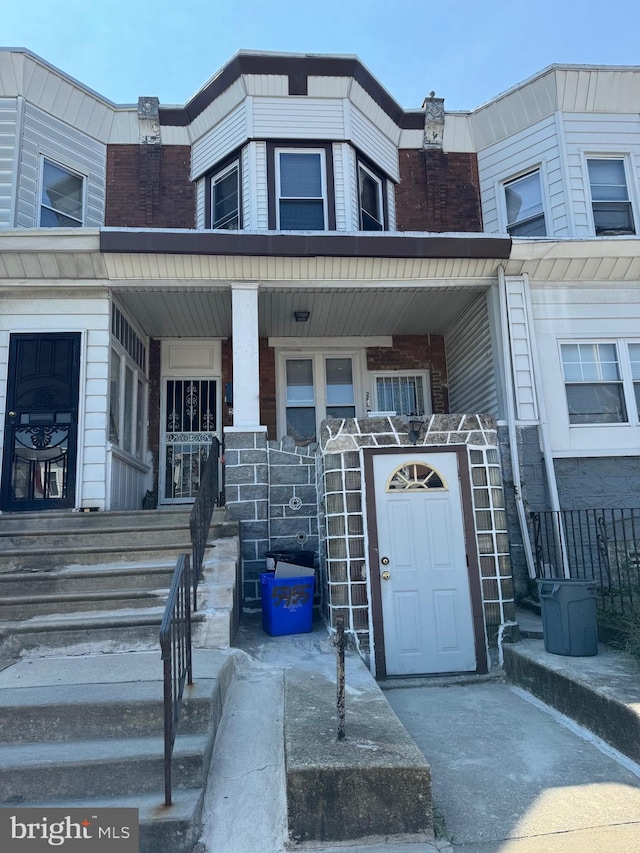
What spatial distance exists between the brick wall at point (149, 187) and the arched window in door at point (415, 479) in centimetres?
616

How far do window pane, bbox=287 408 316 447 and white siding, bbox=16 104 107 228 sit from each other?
447 centimetres

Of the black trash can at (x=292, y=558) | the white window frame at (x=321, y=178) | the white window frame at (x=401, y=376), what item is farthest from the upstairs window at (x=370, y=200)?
the black trash can at (x=292, y=558)

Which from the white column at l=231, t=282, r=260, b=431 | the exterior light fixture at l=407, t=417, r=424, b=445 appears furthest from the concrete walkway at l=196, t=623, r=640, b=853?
the white column at l=231, t=282, r=260, b=431

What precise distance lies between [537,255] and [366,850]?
7343 mm

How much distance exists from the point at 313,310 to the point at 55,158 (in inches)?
184

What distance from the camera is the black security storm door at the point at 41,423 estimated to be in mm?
7406

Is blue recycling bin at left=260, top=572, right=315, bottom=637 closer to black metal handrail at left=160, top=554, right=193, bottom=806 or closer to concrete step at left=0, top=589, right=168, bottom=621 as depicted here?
concrete step at left=0, top=589, right=168, bottom=621

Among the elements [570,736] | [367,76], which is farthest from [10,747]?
[367,76]

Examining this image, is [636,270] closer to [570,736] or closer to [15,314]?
[570,736]

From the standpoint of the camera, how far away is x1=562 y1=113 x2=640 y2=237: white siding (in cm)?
930

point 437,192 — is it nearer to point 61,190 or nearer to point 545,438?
point 545,438

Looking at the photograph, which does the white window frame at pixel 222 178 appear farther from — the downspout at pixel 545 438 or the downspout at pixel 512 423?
the downspout at pixel 545 438

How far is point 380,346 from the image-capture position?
10.6 m

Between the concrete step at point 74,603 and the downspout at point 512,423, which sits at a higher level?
the downspout at point 512,423
